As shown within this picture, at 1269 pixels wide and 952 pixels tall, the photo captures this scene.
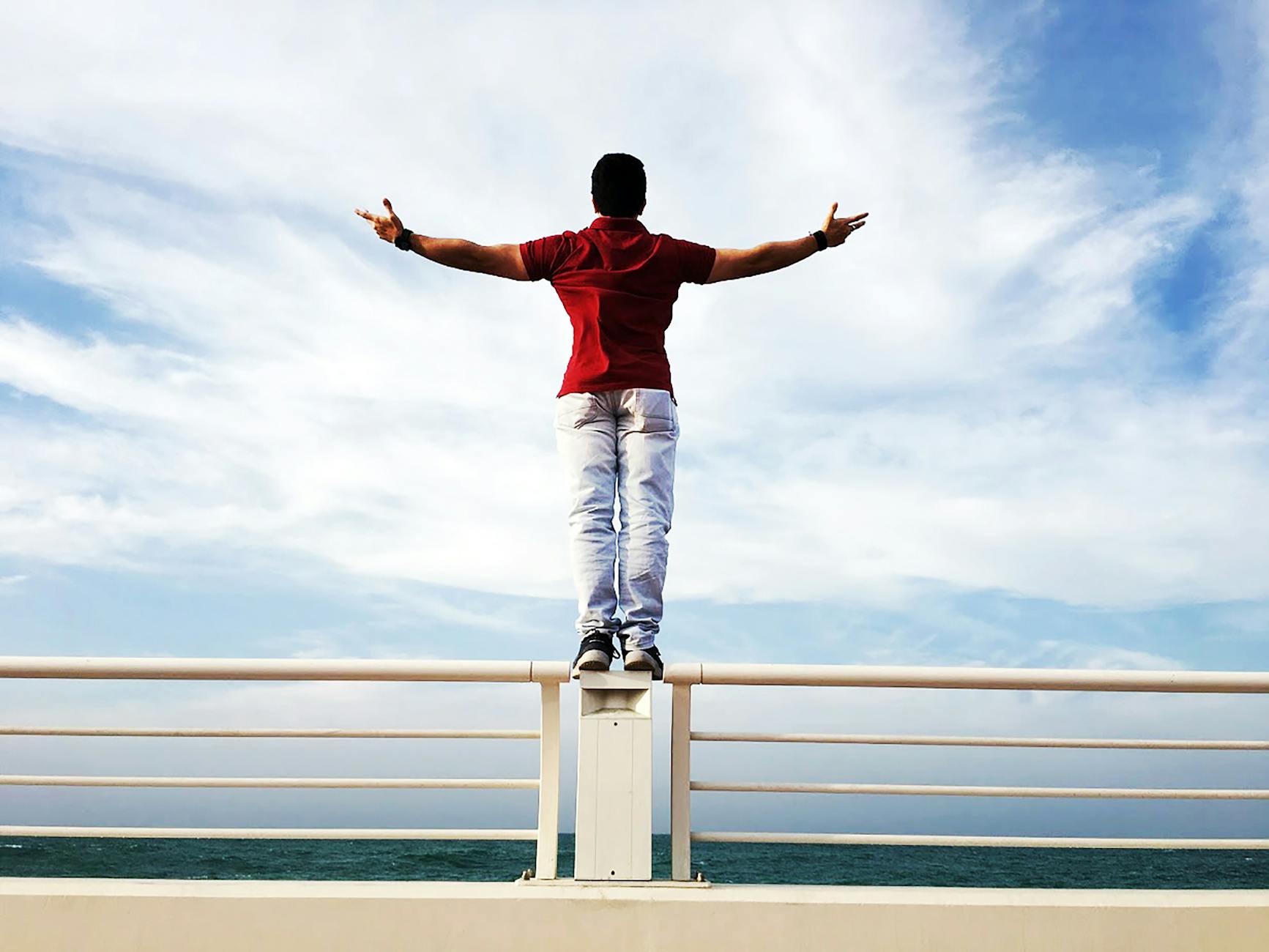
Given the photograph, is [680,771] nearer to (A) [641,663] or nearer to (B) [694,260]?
(A) [641,663]

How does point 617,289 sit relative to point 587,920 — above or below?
above

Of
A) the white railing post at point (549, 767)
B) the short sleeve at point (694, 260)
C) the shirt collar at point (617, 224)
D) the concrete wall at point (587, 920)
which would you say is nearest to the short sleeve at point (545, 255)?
the shirt collar at point (617, 224)

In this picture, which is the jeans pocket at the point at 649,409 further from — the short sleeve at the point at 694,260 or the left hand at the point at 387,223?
the left hand at the point at 387,223

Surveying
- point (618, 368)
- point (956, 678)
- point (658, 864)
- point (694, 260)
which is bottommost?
point (658, 864)

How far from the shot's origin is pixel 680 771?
96.8 inches

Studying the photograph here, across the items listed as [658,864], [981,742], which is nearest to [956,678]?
[981,742]

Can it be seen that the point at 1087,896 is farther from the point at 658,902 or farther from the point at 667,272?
the point at 667,272

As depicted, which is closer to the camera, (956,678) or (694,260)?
(956,678)

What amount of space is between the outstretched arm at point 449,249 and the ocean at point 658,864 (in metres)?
21.2

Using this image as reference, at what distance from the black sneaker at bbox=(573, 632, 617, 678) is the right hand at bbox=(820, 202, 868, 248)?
133 centimetres

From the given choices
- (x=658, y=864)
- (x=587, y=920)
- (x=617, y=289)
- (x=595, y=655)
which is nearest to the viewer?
(x=587, y=920)

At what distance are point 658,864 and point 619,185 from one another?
2179cm

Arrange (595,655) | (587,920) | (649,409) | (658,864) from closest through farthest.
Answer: (587,920) < (595,655) < (649,409) < (658,864)

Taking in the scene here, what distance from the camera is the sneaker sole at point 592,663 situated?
242cm
